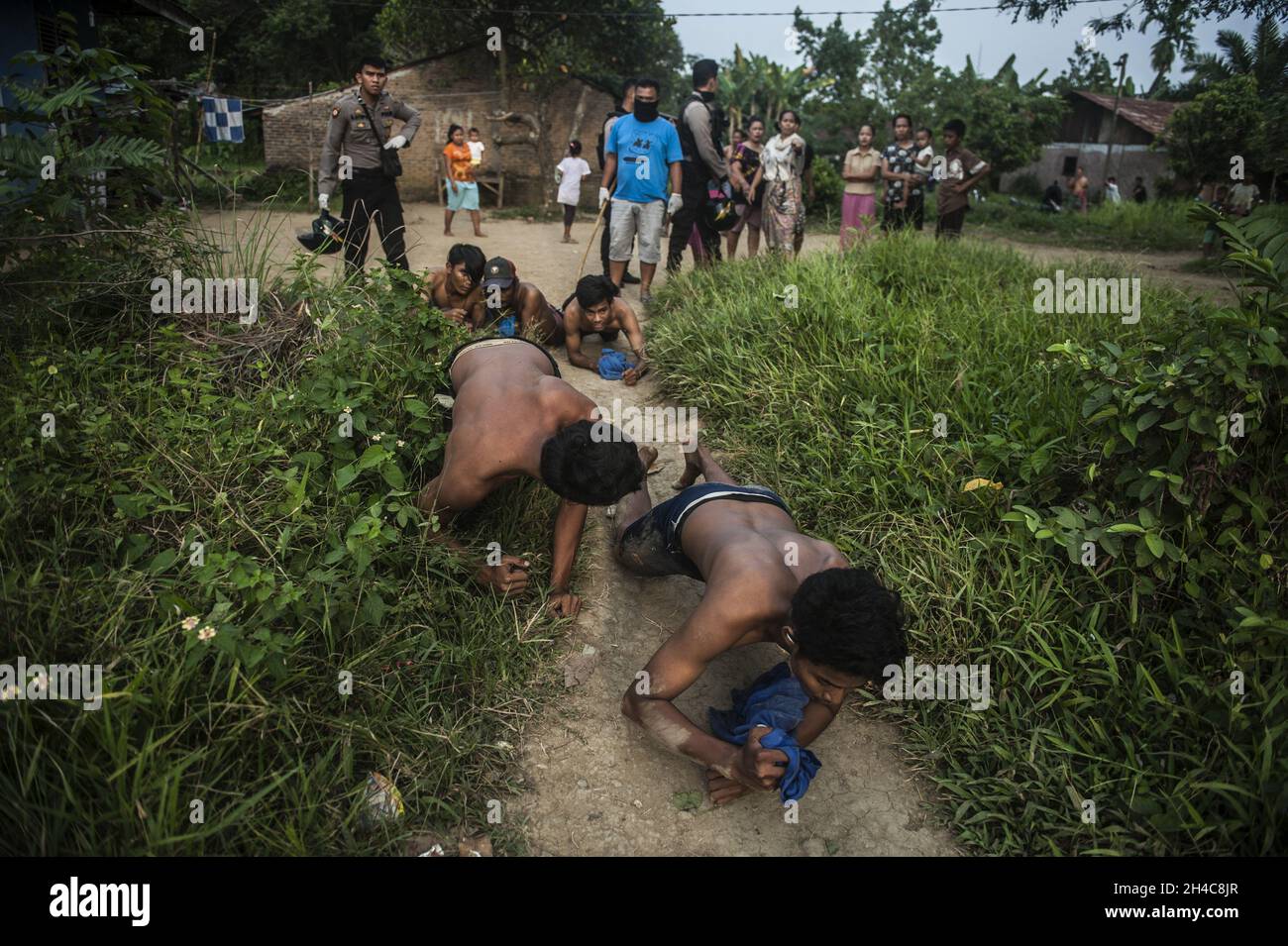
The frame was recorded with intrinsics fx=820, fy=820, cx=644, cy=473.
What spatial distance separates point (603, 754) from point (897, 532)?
161cm

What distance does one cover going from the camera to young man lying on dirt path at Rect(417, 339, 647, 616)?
3.06 metres

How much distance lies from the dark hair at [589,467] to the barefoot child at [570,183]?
29.3 feet

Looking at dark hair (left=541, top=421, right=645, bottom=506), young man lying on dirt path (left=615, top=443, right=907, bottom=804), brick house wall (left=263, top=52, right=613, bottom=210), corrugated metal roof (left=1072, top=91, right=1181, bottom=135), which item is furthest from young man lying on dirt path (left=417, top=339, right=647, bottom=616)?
corrugated metal roof (left=1072, top=91, right=1181, bottom=135)

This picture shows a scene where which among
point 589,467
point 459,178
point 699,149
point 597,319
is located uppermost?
point 459,178

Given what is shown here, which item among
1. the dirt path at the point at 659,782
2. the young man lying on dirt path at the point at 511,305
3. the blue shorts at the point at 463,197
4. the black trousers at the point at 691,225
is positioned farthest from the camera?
the blue shorts at the point at 463,197

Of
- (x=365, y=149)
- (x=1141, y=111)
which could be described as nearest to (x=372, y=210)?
(x=365, y=149)

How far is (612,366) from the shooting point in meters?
5.57

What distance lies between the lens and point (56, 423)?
10.5 feet

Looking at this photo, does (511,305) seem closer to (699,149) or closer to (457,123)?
(699,149)

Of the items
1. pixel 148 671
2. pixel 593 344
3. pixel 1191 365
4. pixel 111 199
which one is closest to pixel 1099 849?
pixel 1191 365

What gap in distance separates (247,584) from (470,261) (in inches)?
108

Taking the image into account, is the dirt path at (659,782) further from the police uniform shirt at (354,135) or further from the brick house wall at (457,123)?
the brick house wall at (457,123)

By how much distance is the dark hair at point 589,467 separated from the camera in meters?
3.04

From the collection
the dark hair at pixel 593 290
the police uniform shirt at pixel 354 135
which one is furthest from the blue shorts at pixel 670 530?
the police uniform shirt at pixel 354 135
